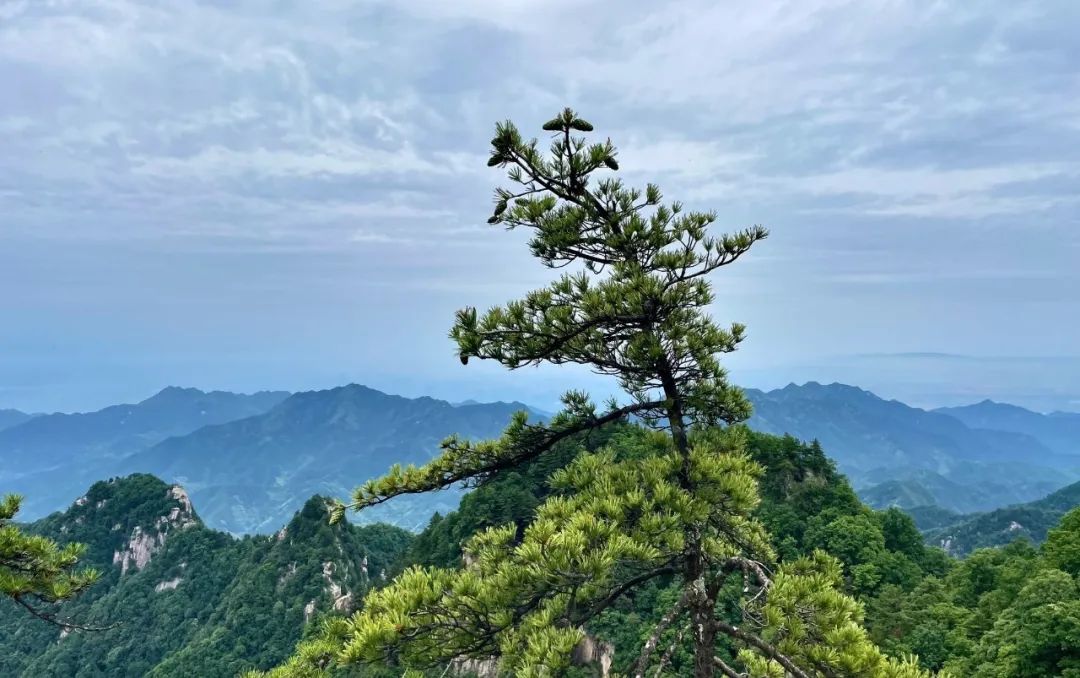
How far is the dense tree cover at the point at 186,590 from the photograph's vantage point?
6550 centimetres

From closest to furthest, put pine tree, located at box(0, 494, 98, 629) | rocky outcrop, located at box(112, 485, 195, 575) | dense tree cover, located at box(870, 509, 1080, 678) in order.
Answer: pine tree, located at box(0, 494, 98, 629) < dense tree cover, located at box(870, 509, 1080, 678) < rocky outcrop, located at box(112, 485, 195, 575)

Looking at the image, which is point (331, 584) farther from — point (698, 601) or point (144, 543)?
point (698, 601)

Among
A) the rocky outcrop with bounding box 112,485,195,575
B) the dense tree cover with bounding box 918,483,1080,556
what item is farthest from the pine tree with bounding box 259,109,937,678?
the dense tree cover with bounding box 918,483,1080,556

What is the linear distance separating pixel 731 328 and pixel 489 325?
82.4 inches

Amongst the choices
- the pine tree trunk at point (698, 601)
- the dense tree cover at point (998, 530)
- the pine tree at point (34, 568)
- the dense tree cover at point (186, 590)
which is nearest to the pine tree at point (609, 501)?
the pine tree trunk at point (698, 601)

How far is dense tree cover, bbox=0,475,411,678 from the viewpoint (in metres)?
65.5

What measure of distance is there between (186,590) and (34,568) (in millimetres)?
90000

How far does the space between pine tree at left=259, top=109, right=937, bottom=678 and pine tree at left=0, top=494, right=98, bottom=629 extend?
716 centimetres

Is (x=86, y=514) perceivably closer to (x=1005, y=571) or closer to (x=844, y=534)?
(x=844, y=534)

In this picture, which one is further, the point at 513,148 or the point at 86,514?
the point at 86,514

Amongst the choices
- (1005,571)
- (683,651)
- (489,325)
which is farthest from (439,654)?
(1005,571)

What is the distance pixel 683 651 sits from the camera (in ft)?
90.0

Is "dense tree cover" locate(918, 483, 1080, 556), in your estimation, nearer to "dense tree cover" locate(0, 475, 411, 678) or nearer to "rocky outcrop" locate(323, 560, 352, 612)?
"dense tree cover" locate(0, 475, 411, 678)

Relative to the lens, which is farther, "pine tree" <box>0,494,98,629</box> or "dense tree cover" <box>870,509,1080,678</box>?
"dense tree cover" <box>870,509,1080,678</box>
